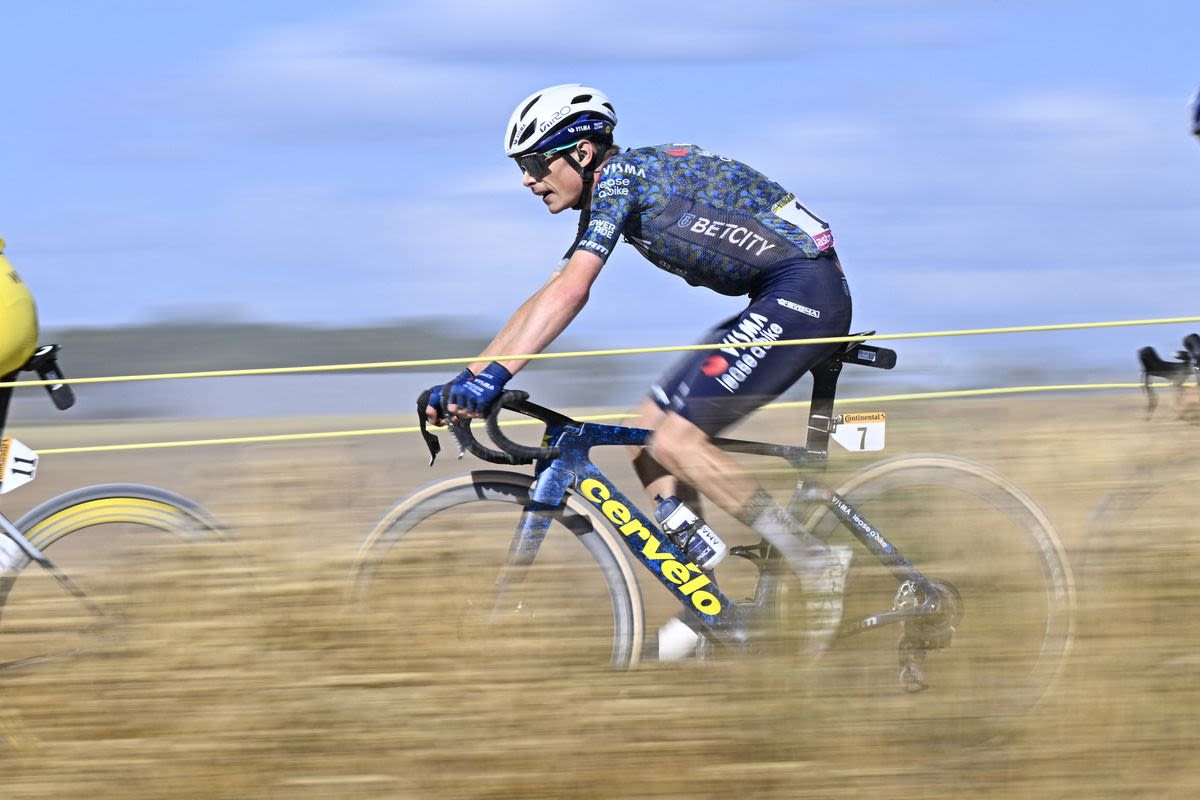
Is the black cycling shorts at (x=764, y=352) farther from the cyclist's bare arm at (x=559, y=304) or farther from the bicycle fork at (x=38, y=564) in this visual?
the bicycle fork at (x=38, y=564)

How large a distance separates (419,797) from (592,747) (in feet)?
1.26

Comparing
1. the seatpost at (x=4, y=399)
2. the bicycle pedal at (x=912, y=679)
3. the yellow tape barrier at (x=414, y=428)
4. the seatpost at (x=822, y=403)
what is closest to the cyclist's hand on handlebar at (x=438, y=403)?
the yellow tape barrier at (x=414, y=428)

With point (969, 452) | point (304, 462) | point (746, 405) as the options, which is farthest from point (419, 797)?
point (969, 452)

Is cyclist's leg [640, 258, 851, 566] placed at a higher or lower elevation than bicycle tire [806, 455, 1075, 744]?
higher

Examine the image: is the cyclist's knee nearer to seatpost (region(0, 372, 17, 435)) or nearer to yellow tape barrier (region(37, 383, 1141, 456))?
yellow tape barrier (region(37, 383, 1141, 456))

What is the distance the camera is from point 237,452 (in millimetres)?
4445

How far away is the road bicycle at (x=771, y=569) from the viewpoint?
12.5ft

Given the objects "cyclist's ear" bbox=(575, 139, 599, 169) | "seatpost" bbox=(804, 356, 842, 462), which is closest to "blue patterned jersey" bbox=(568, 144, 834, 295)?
"cyclist's ear" bbox=(575, 139, 599, 169)

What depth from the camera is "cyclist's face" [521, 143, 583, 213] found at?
4875 mm

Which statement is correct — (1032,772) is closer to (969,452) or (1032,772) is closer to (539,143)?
(969,452)

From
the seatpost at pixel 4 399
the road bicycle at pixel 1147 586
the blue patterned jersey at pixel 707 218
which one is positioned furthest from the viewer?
the blue patterned jersey at pixel 707 218

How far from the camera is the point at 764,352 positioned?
466cm

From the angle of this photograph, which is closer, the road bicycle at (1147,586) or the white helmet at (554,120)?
the road bicycle at (1147,586)

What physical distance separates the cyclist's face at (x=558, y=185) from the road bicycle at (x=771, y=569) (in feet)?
2.30
